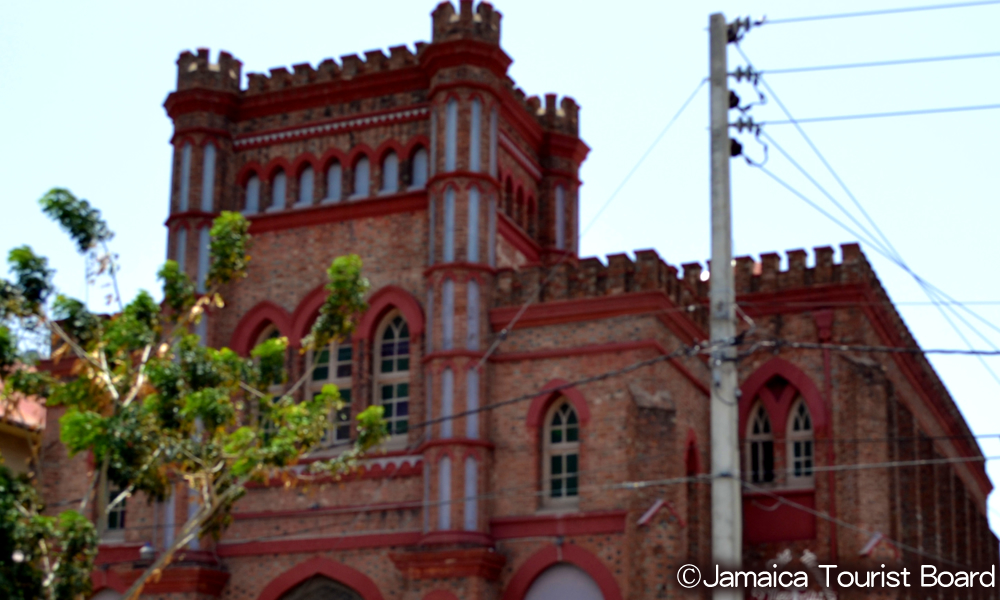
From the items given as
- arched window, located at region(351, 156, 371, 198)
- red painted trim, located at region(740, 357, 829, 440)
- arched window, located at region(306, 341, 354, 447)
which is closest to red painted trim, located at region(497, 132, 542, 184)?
arched window, located at region(351, 156, 371, 198)

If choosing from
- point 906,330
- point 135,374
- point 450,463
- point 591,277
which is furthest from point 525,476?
point 906,330

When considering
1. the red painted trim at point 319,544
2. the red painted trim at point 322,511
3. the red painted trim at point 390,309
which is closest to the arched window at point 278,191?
the red painted trim at point 390,309

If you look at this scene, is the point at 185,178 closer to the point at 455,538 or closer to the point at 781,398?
the point at 455,538

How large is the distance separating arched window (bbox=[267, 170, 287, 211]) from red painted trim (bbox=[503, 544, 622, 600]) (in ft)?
30.1

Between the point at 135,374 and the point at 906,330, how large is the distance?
20.4m

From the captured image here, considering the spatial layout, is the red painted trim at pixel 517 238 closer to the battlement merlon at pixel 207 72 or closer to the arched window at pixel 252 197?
the arched window at pixel 252 197

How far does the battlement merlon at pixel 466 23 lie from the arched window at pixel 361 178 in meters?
2.82

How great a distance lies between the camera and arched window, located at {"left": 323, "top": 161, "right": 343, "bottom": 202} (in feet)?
99.0

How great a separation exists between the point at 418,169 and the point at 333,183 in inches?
74.3

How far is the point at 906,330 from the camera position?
35.7 meters

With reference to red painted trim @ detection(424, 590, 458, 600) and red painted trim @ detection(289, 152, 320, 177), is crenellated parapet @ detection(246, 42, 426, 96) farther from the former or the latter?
red painted trim @ detection(424, 590, 458, 600)

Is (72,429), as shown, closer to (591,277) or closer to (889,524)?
(591,277)

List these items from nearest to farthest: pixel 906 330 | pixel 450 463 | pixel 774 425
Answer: pixel 450 463
pixel 774 425
pixel 906 330

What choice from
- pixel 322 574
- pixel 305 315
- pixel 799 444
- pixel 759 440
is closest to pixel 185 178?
pixel 305 315
